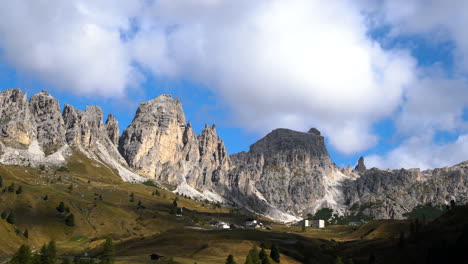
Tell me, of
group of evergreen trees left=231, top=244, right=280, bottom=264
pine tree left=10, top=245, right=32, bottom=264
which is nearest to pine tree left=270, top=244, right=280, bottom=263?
group of evergreen trees left=231, top=244, right=280, bottom=264

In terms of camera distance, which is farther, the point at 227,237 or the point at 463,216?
the point at 227,237

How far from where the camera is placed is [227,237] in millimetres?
196875

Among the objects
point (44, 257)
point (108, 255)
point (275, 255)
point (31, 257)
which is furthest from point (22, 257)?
Result: point (275, 255)

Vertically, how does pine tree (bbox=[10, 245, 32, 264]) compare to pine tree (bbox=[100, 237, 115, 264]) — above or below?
below

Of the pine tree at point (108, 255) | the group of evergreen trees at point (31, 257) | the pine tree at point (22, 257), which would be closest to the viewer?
the pine tree at point (22, 257)

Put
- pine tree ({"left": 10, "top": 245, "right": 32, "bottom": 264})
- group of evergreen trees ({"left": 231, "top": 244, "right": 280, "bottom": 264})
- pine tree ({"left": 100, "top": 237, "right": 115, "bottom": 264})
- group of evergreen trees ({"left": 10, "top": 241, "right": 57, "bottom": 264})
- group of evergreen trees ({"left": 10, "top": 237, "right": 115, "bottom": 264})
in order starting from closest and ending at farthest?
pine tree ({"left": 10, "top": 245, "right": 32, "bottom": 264}) < group of evergreen trees ({"left": 10, "top": 241, "right": 57, "bottom": 264}) < group of evergreen trees ({"left": 10, "top": 237, "right": 115, "bottom": 264}) < pine tree ({"left": 100, "top": 237, "right": 115, "bottom": 264}) < group of evergreen trees ({"left": 231, "top": 244, "right": 280, "bottom": 264})

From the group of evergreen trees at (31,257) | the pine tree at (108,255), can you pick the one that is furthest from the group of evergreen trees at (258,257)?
the group of evergreen trees at (31,257)

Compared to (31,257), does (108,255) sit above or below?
above

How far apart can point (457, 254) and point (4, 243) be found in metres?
164

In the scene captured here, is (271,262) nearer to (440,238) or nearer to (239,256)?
(239,256)

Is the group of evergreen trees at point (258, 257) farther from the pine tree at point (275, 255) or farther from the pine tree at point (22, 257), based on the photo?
the pine tree at point (22, 257)

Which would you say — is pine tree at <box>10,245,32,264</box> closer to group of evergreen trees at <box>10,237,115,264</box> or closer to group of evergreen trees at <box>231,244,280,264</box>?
group of evergreen trees at <box>10,237,115,264</box>

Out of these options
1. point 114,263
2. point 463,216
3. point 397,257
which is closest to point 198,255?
point 114,263

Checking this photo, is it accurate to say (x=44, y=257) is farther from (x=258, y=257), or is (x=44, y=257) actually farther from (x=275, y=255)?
(x=275, y=255)
